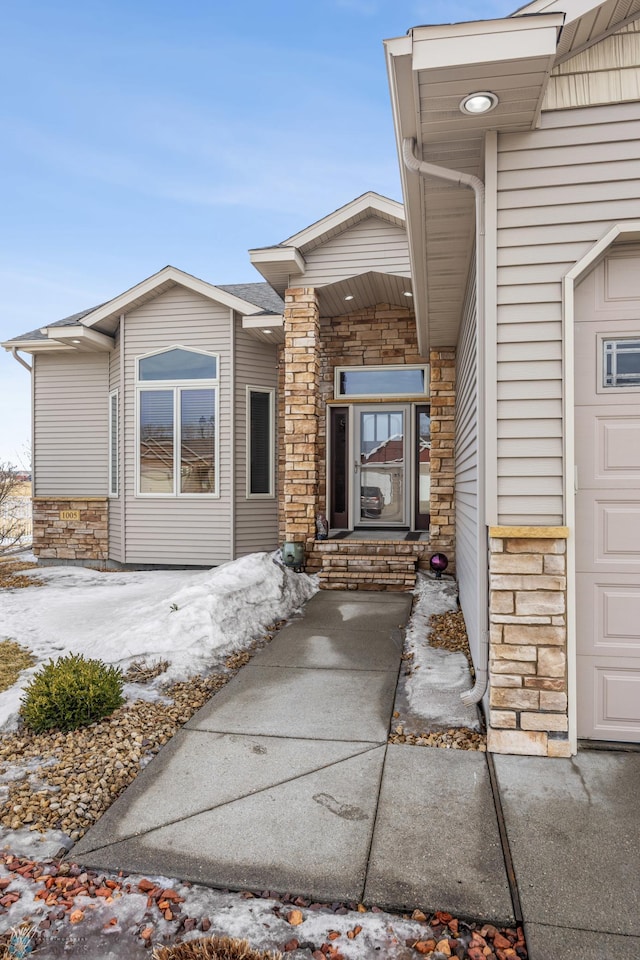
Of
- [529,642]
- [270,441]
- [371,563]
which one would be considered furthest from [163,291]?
[529,642]

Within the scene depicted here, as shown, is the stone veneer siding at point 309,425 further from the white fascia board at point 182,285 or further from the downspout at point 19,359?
the downspout at point 19,359

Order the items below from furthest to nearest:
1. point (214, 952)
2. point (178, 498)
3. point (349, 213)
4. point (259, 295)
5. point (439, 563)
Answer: point (259, 295) → point (178, 498) → point (349, 213) → point (439, 563) → point (214, 952)

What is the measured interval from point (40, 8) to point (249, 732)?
14.1m

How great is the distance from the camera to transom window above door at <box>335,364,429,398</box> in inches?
332

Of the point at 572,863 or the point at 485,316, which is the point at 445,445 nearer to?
the point at 485,316

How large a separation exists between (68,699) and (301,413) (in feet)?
16.0

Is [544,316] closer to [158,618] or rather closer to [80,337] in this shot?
[158,618]

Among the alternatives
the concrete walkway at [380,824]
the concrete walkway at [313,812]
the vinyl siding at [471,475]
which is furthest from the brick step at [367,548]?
the concrete walkway at [380,824]

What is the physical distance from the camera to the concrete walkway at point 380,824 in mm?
1843

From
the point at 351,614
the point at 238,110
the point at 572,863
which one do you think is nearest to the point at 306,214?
the point at 238,110

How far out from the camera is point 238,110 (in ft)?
75.0

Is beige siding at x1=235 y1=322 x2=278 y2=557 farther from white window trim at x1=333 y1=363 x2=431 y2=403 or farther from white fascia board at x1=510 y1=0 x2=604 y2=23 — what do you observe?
white fascia board at x1=510 y1=0 x2=604 y2=23

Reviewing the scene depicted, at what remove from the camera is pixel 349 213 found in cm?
734

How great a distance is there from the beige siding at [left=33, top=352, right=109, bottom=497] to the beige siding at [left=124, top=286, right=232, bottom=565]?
1283 millimetres
